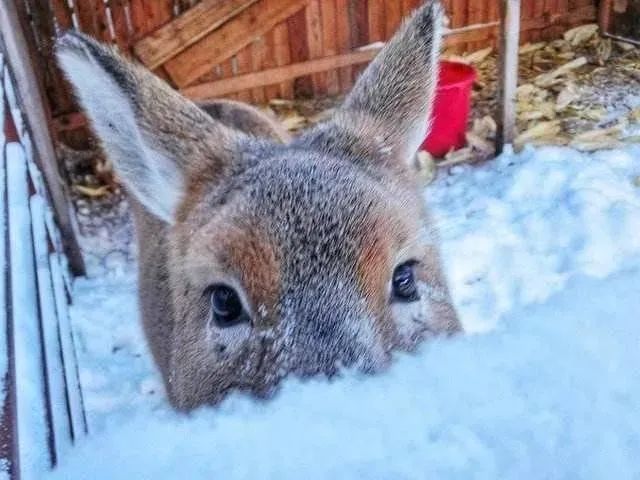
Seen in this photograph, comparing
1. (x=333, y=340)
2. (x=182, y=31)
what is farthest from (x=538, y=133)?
(x=333, y=340)

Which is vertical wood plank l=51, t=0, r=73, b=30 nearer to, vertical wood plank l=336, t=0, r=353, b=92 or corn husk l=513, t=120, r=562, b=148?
vertical wood plank l=336, t=0, r=353, b=92

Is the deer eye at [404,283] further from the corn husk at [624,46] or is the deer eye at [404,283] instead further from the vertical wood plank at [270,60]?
the corn husk at [624,46]

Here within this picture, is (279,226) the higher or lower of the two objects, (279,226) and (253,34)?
the higher

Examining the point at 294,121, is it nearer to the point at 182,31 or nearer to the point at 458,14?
the point at 182,31

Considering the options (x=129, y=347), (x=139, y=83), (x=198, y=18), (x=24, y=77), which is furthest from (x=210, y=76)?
(x=139, y=83)

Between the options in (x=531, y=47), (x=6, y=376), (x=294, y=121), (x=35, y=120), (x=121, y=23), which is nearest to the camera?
(x=6, y=376)

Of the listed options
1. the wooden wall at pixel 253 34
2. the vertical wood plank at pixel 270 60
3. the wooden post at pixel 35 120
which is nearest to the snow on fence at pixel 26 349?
the wooden post at pixel 35 120

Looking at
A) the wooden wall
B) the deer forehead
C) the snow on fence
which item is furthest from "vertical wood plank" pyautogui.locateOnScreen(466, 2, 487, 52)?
the deer forehead
